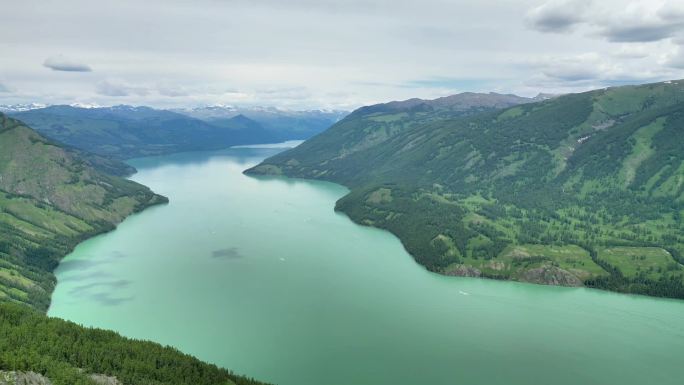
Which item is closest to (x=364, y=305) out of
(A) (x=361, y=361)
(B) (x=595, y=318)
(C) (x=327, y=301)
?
(C) (x=327, y=301)

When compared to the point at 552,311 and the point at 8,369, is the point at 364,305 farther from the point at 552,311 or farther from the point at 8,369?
the point at 8,369

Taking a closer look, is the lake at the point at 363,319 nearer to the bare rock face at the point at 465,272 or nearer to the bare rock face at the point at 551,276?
the bare rock face at the point at 465,272

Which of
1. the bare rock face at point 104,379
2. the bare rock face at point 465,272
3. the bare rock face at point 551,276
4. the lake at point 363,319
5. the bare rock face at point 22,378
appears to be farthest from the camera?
the bare rock face at point 465,272

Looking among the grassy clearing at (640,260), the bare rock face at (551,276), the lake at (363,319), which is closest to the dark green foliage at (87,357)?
the lake at (363,319)

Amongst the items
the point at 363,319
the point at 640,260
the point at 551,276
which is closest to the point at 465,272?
the point at 551,276

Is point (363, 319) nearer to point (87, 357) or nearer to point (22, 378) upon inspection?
point (87, 357)

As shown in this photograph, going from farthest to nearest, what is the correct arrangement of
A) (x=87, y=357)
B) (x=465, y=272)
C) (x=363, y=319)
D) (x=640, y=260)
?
1. (x=640, y=260)
2. (x=465, y=272)
3. (x=363, y=319)
4. (x=87, y=357)

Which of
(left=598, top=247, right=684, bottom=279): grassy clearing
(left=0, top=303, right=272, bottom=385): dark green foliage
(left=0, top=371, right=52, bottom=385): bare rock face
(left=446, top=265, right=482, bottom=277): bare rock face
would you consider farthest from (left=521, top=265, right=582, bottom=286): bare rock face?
(left=0, top=371, right=52, bottom=385): bare rock face
